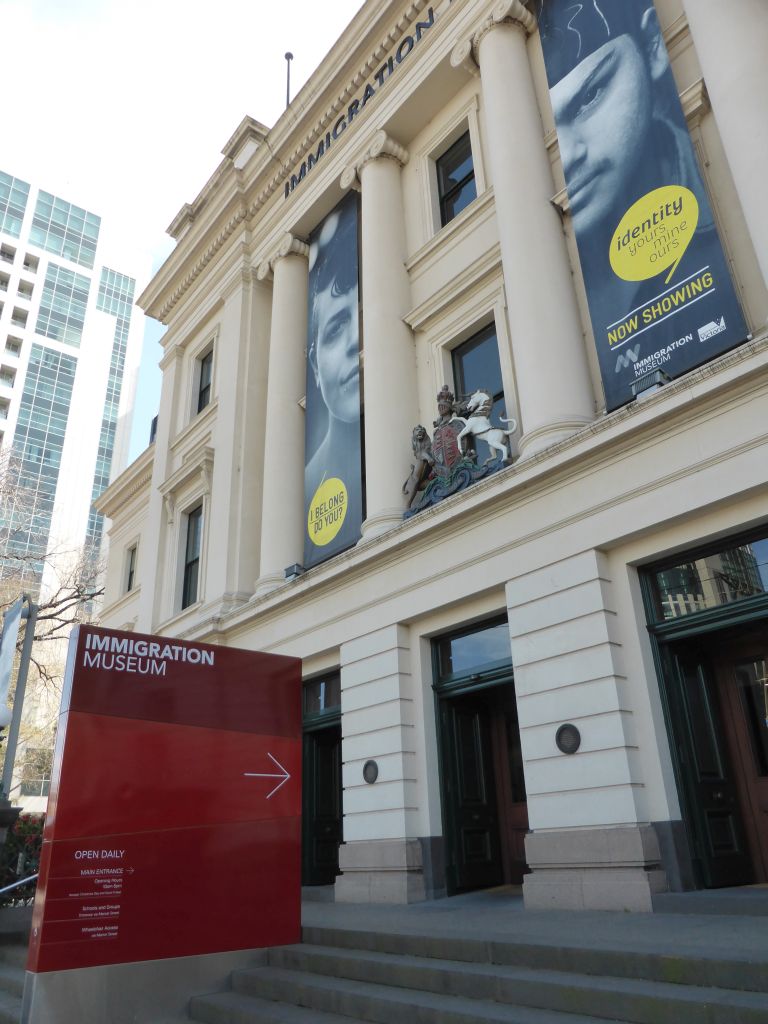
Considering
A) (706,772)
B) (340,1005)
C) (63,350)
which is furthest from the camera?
(63,350)

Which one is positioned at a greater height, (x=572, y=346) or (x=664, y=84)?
(x=664, y=84)

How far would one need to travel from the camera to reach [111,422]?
279 feet

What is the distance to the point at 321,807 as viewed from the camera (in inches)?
560

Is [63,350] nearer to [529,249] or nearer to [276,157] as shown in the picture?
[276,157]

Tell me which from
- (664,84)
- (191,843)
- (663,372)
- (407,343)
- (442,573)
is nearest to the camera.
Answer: (191,843)

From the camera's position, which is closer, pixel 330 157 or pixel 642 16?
pixel 642 16

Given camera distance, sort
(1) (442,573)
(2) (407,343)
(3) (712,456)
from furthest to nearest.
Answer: (2) (407,343)
(1) (442,573)
(3) (712,456)

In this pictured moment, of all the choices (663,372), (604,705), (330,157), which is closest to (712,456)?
(663,372)

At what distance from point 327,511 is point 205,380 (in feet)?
30.4

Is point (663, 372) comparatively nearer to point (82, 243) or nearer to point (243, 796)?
point (243, 796)

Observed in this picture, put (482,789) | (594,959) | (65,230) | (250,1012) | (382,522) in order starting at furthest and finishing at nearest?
(65,230), (382,522), (482,789), (250,1012), (594,959)

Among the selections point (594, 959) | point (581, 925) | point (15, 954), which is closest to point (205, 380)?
point (15, 954)

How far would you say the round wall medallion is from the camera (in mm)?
8922

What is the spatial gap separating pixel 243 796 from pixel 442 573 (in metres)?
4.66
